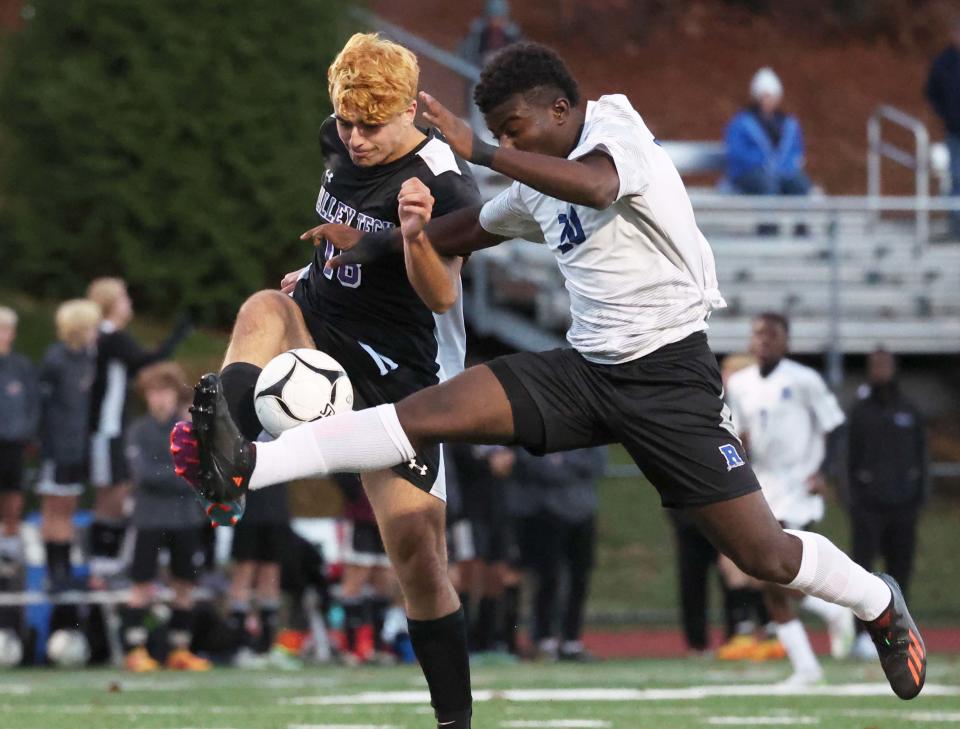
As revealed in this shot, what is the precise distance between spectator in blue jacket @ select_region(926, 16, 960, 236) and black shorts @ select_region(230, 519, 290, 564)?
8392 mm

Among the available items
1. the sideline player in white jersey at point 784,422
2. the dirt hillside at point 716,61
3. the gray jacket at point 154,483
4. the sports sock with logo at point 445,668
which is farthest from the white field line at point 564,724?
the dirt hillside at point 716,61

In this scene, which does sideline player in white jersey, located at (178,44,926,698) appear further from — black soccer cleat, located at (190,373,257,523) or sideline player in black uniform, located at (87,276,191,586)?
sideline player in black uniform, located at (87,276,191,586)

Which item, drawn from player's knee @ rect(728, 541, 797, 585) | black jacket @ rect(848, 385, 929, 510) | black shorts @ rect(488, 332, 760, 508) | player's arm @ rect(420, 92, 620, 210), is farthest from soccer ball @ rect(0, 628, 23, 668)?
player's arm @ rect(420, 92, 620, 210)

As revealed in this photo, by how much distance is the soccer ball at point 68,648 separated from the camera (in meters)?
12.9

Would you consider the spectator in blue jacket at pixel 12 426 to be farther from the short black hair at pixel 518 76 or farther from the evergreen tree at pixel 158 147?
the short black hair at pixel 518 76

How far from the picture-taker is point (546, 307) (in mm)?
16922

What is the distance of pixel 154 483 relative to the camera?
12633 mm

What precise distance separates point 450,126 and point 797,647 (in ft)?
20.6

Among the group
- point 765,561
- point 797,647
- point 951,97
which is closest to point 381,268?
point 765,561

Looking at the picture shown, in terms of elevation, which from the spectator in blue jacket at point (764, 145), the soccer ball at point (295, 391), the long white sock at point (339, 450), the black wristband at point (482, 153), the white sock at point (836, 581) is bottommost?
the white sock at point (836, 581)

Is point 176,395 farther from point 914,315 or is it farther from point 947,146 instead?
point 947,146

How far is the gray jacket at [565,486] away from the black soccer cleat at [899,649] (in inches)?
267

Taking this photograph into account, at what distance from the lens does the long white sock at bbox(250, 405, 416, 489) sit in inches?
242

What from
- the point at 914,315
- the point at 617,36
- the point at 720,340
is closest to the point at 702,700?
the point at 720,340
